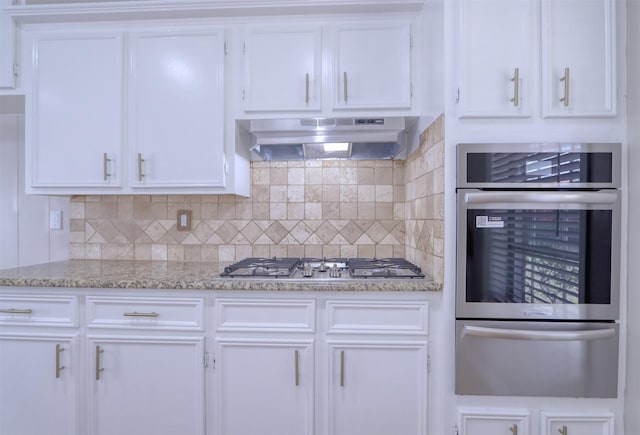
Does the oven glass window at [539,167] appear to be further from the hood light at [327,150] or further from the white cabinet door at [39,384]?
the white cabinet door at [39,384]

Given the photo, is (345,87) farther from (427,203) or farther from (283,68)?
(427,203)

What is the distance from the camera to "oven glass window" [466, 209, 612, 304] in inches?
51.6

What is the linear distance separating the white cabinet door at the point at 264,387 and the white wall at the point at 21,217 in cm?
156

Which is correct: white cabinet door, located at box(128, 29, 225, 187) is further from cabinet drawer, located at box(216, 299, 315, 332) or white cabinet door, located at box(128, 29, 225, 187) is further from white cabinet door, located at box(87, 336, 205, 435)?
white cabinet door, located at box(87, 336, 205, 435)

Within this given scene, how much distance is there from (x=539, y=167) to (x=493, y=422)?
3.63ft

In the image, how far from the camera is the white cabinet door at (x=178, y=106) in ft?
5.72

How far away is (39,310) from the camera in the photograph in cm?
155

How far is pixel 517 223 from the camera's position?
52.1 inches

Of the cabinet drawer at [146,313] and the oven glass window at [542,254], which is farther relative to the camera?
the cabinet drawer at [146,313]

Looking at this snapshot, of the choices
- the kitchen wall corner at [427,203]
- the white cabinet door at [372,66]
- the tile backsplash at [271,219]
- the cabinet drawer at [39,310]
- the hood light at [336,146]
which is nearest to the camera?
the kitchen wall corner at [427,203]

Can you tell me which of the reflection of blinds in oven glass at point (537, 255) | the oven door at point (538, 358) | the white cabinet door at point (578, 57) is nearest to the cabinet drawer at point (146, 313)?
the oven door at point (538, 358)

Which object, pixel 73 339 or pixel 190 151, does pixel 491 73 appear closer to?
pixel 190 151

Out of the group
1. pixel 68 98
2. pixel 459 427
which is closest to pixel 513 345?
pixel 459 427

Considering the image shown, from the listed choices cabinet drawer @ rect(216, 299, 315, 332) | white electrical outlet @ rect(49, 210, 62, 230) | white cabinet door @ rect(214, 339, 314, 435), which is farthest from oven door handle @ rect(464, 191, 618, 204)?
white electrical outlet @ rect(49, 210, 62, 230)
